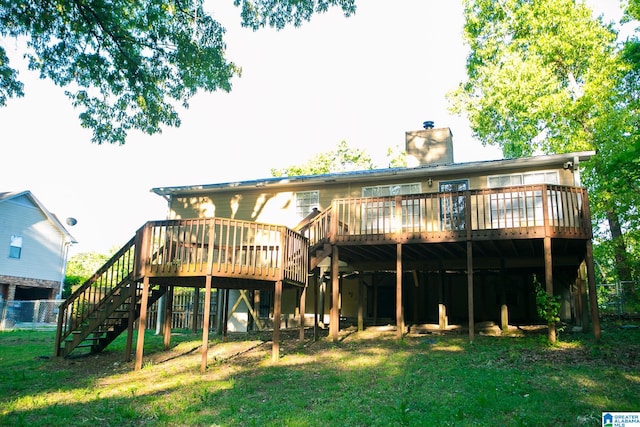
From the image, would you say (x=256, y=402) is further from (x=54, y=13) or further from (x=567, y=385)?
(x=54, y=13)

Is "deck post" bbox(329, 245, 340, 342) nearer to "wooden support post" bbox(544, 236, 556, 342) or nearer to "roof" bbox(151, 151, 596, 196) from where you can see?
"roof" bbox(151, 151, 596, 196)

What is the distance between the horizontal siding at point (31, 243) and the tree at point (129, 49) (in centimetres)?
Answer: 1788

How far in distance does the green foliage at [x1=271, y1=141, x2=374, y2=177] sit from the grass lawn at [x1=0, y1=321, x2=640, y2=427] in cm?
2667

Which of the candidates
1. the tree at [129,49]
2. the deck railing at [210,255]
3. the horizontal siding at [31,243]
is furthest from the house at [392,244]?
the horizontal siding at [31,243]

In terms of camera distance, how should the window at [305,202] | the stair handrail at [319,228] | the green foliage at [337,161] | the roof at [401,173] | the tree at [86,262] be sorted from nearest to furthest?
the stair handrail at [319,228], the roof at [401,173], the window at [305,202], the green foliage at [337,161], the tree at [86,262]

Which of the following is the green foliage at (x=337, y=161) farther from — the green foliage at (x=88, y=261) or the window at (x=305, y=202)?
the green foliage at (x=88, y=261)

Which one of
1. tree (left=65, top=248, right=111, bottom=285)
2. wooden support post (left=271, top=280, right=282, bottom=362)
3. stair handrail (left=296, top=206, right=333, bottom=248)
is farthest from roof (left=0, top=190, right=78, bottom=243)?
tree (left=65, top=248, right=111, bottom=285)

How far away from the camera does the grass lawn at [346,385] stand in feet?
23.8

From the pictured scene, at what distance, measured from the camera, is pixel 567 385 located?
827 cm

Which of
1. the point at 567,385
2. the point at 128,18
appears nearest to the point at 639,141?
the point at 567,385

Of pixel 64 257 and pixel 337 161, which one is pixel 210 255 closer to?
pixel 64 257

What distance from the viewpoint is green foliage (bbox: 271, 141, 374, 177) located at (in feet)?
129

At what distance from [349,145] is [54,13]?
1144 inches

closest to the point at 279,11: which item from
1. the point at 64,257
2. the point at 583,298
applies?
the point at 583,298
